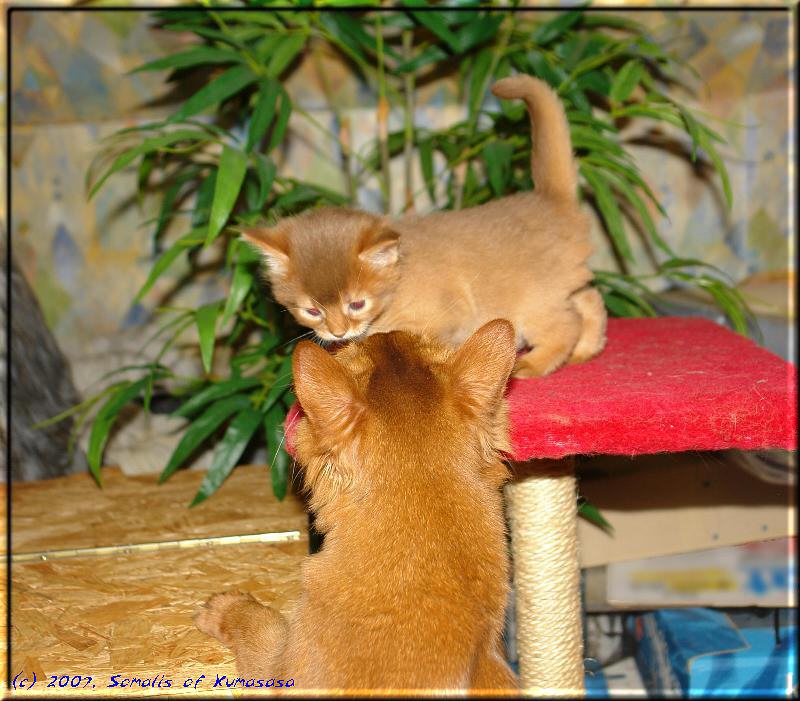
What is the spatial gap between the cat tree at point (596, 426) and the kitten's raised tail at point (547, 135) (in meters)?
0.43

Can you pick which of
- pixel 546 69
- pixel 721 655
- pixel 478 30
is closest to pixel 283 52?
pixel 478 30

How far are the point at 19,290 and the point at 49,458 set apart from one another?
678mm

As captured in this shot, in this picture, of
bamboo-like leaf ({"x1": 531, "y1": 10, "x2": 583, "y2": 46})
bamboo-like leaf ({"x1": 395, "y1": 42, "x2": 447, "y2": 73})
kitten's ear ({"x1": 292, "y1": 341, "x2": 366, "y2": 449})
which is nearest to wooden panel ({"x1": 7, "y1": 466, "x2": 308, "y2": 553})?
kitten's ear ({"x1": 292, "y1": 341, "x2": 366, "y2": 449})

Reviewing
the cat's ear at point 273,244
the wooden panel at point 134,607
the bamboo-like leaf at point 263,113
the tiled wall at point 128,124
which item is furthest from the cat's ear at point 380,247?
the tiled wall at point 128,124

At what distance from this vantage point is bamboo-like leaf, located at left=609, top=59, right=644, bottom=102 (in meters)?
2.28

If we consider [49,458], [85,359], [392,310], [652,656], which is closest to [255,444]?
[49,458]

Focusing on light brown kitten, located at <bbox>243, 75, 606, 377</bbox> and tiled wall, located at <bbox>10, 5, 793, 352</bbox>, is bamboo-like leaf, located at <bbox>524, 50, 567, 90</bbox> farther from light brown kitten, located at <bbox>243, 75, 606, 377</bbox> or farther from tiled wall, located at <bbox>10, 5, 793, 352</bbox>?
tiled wall, located at <bbox>10, 5, 793, 352</bbox>

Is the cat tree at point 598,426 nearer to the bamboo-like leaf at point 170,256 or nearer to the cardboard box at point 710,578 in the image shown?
the bamboo-like leaf at point 170,256

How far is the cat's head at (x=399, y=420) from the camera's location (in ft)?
3.58

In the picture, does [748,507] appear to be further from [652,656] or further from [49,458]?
[49,458]

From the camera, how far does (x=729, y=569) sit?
10.0 feet

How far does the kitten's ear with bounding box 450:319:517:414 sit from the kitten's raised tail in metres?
0.79

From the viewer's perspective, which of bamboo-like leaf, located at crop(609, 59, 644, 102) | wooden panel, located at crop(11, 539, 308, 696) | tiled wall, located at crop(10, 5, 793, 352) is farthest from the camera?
tiled wall, located at crop(10, 5, 793, 352)

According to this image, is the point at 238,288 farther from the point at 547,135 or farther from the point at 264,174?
the point at 547,135
